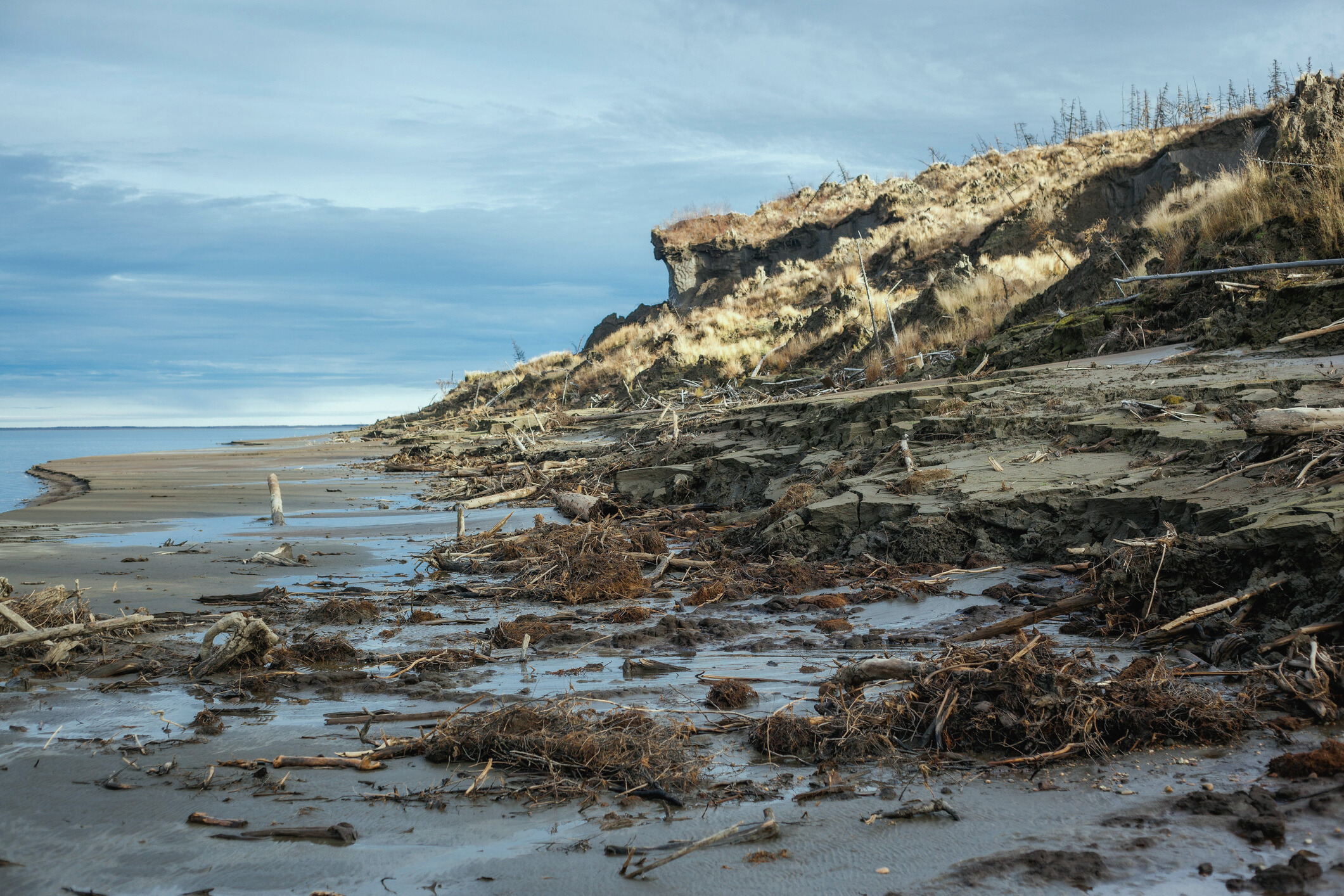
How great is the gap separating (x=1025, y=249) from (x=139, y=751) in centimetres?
2951

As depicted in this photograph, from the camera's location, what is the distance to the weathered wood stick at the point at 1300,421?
520 cm

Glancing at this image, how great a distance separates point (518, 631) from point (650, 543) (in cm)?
271

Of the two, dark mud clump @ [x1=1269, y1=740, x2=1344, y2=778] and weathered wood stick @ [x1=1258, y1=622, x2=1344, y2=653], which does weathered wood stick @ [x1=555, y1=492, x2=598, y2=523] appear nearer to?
weathered wood stick @ [x1=1258, y1=622, x2=1344, y2=653]

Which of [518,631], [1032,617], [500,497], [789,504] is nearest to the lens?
[1032,617]

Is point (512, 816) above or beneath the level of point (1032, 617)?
beneath

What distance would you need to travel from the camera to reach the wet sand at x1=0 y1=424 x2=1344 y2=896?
2539mm

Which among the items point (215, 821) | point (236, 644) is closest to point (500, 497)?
point (236, 644)

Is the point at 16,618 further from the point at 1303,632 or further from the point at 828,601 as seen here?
the point at 1303,632

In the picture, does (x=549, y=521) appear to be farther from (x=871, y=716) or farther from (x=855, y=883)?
(x=855, y=883)

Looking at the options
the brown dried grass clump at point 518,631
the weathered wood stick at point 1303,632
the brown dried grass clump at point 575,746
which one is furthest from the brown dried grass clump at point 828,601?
the weathered wood stick at point 1303,632

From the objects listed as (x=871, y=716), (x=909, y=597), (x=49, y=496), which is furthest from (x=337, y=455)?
(x=871, y=716)

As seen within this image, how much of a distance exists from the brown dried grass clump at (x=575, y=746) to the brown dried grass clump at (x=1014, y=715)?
42cm

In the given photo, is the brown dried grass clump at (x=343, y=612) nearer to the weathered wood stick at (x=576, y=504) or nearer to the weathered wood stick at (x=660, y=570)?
the weathered wood stick at (x=660, y=570)

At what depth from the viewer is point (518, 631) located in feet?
18.4
